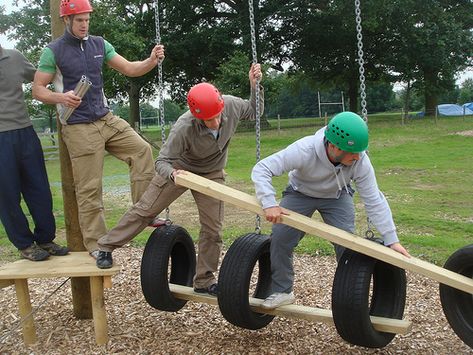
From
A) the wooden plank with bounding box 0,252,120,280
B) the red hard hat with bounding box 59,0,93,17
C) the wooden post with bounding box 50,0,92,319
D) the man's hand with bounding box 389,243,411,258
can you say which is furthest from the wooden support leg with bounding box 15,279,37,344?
Result: the man's hand with bounding box 389,243,411,258

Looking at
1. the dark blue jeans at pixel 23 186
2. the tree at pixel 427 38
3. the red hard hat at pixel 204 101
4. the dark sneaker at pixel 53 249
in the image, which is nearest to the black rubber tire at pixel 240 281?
the red hard hat at pixel 204 101

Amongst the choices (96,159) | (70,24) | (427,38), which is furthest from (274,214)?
(427,38)

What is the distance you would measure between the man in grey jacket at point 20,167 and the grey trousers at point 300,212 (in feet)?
5.83

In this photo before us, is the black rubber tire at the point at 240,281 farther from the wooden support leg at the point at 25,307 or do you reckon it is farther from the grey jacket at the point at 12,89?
the grey jacket at the point at 12,89

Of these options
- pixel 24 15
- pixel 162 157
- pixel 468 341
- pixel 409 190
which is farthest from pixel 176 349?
pixel 24 15

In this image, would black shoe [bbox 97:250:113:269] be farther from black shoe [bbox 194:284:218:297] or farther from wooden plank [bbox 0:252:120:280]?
black shoe [bbox 194:284:218:297]

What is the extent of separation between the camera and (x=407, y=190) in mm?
10906

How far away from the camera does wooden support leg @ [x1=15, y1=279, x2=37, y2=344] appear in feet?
13.9

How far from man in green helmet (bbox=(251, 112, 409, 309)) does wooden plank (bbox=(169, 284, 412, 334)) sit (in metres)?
0.07

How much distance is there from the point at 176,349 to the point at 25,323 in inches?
49.6

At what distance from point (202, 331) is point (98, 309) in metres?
0.91

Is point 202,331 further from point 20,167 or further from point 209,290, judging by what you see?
point 20,167

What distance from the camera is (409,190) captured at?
10.9 m

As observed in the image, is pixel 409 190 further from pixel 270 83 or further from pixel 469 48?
pixel 469 48
